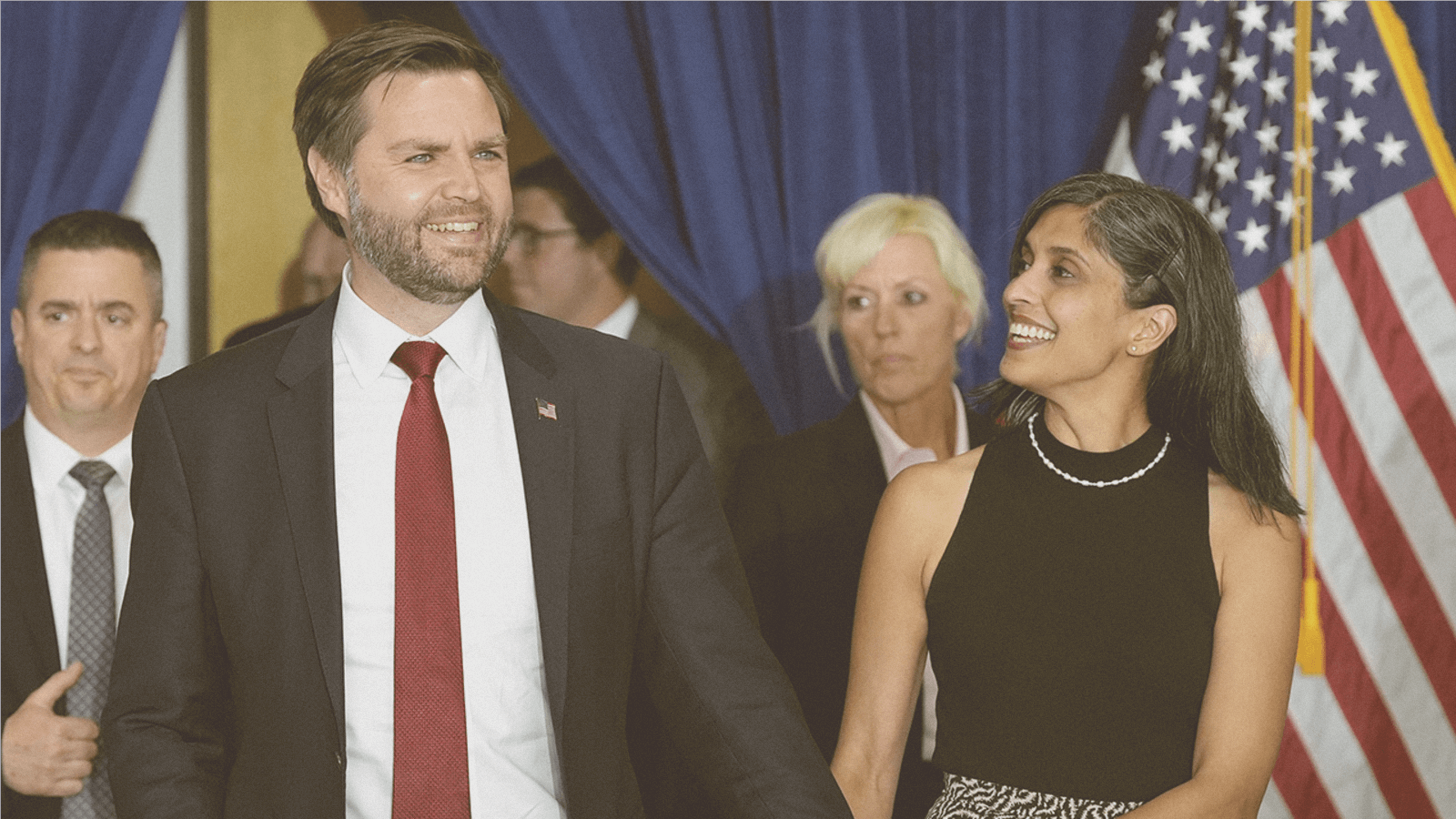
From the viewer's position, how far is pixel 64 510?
329 cm

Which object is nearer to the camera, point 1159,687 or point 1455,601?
point 1159,687

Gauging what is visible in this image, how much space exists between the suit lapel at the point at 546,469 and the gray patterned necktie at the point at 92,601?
1.47 meters

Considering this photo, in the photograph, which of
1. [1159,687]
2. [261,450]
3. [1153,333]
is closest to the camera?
[261,450]

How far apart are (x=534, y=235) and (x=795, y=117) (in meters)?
0.85

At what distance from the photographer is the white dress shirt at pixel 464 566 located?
1.98 metres

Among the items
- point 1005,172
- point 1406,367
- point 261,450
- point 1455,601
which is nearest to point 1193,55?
point 1005,172

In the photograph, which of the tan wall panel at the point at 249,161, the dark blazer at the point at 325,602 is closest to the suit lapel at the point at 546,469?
the dark blazer at the point at 325,602

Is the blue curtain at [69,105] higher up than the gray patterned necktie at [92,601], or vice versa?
the blue curtain at [69,105]

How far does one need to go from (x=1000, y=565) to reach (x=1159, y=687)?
34 cm

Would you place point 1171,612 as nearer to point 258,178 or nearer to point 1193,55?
point 1193,55

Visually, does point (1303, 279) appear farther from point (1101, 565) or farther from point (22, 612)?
point (22, 612)

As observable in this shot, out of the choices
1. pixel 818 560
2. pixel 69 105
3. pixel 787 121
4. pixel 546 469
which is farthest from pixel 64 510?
pixel 787 121

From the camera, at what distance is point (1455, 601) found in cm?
425

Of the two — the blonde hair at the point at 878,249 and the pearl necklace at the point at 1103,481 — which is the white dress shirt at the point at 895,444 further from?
the pearl necklace at the point at 1103,481
